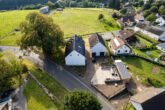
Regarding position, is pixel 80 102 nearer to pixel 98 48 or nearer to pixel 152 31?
pixel 98 48

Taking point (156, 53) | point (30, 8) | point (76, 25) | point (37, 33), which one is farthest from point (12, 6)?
point (156, 53)

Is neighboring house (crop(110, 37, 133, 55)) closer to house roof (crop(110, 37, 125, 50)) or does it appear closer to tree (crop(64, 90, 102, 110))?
house roof (crop(110, 37, 125, 50))

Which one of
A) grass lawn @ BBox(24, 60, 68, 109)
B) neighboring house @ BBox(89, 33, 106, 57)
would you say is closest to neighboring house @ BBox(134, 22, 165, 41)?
neighboring house @ BBox(89, 33, 106, 57)

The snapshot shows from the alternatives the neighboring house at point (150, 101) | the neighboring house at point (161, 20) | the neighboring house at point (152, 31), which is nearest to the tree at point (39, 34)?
the neighboring house at point (150, 101)

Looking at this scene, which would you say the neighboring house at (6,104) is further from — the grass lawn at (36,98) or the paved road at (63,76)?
the paved road at (63,76)

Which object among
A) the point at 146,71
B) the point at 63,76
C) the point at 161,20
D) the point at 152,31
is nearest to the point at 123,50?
the point at 146,71

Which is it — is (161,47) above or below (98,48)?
below

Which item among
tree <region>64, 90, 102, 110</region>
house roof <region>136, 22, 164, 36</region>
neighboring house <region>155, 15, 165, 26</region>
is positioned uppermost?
neighboring house <region>155, 15, 165, 26</region>
